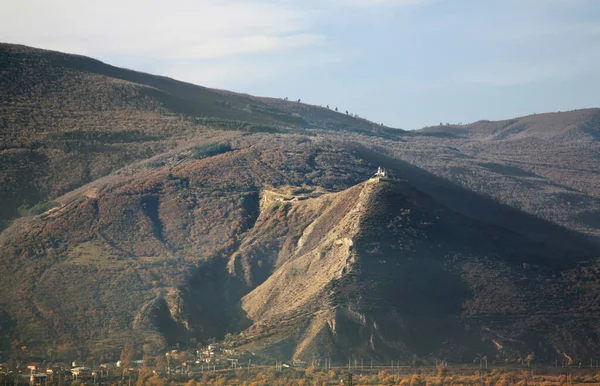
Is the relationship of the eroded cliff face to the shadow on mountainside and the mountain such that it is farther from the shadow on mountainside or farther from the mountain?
the shadow on mountainside

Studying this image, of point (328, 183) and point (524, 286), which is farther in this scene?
point (328, 183)

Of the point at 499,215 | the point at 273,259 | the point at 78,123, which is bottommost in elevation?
the point at 273,259

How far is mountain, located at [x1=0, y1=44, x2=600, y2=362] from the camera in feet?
289

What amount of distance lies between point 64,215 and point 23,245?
8231 millimetres

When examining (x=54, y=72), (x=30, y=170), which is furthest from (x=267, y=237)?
(x=54, y=72)

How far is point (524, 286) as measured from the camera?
9325 cm

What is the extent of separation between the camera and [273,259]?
10462 centimetres

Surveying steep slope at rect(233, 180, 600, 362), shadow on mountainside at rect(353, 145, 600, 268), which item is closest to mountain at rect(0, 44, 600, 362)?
steep slope at rect(233, 180, 600, 362)

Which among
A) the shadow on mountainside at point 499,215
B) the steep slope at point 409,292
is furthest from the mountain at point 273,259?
the shadow on mountainside at point 499,215

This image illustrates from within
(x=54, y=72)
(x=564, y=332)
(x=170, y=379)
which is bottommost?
(x=170, y=379)

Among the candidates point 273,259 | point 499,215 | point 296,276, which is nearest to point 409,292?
point 296,276

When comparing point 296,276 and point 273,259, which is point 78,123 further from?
point 296,276

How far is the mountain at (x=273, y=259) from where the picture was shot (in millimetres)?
88000

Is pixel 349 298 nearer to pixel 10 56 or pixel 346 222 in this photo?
pixel 346 222
